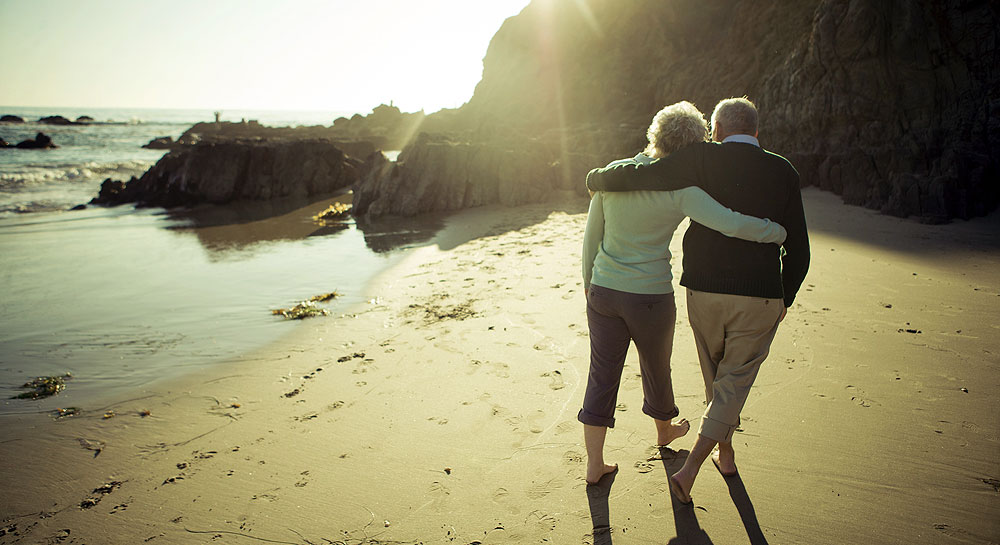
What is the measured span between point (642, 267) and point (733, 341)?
558 mm

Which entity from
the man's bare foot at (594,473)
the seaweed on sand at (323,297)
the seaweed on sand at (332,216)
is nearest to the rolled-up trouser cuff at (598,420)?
the man's bare foot at (594,473)

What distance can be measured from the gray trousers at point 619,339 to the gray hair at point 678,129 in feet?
2.38

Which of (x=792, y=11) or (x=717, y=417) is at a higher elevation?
(x=792, y=11)

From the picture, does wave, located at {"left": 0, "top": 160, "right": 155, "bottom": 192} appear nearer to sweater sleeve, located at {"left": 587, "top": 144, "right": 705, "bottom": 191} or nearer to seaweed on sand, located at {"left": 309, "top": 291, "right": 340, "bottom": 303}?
seaweed on sand, located at {"left": 309, "top": 291, "right": 340, "bottom": 303}

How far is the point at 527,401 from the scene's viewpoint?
3812 mm

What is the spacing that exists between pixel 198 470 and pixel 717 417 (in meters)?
3.10

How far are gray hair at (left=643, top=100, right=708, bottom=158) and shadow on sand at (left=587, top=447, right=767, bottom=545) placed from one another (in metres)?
1.77

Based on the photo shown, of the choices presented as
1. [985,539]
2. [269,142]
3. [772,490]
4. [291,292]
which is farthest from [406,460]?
[269,142]

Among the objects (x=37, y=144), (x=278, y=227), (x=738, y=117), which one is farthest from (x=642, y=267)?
(x=37, y=144)

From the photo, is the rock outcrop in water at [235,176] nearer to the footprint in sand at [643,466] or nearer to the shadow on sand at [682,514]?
the footprint in sand at [643,466]

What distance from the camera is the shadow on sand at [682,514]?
2.42 meters

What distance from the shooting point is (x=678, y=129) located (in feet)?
7.84

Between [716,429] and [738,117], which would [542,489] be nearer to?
[716,429]

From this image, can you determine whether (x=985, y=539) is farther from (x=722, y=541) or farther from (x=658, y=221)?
(x=658, y=221)
